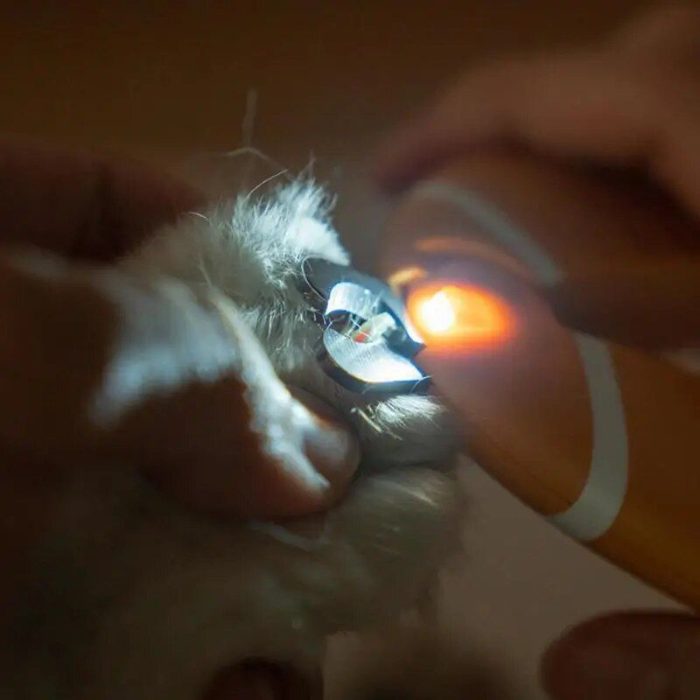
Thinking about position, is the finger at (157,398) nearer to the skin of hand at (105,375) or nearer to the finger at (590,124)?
the skin of hand at (105,375)

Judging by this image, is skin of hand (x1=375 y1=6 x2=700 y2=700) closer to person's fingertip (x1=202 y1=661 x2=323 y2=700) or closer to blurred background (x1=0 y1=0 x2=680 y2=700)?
blurred background (x1=0 y1=0 x2=680 y2=700)

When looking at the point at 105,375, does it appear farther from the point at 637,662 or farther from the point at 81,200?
the point at 637,662

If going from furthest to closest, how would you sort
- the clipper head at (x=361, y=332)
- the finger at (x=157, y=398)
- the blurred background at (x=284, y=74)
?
the blurred background at (x=284, y=74), the clipper head at (x=361, y=332), the finger at (x=157, y=398)

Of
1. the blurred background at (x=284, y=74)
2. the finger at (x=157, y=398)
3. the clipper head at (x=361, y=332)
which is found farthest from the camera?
the blurred background at (x=284, y=74)

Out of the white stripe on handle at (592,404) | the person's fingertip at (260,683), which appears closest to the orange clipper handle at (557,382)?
the white stripe on handle at (592,404)

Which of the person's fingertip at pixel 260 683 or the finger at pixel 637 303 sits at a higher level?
the finger at pixel 637 303

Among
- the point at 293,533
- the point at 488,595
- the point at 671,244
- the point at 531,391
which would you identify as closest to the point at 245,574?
the point at 293,533
